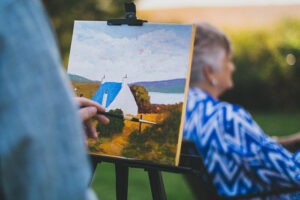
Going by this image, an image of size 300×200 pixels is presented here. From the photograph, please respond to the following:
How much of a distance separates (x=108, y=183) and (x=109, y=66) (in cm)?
359

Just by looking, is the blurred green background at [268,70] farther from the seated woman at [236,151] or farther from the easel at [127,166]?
the easel at [127,166]

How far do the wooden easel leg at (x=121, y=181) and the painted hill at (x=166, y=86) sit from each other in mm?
273

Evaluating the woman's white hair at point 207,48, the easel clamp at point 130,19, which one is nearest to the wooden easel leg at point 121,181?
the easel clamp at point 130,19

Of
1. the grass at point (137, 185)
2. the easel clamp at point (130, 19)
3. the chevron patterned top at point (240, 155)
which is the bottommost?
the grass at point (137, 185)

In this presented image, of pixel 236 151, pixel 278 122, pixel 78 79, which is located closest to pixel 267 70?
pixel 278 122

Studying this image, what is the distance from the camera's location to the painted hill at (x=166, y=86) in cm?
177

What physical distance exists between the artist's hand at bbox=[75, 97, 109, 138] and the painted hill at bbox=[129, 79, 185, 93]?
0.58 feet

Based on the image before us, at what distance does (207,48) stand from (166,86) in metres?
1.14

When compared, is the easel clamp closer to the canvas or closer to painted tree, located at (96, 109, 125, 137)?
the canvas

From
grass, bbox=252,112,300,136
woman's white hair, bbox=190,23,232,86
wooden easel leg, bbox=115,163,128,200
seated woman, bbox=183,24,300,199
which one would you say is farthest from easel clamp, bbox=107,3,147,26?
grass, bbox=252,112,300,136

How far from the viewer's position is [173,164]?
67.5 inches

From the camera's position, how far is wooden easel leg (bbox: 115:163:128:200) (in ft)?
6.16

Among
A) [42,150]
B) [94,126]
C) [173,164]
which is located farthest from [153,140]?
[42,150]

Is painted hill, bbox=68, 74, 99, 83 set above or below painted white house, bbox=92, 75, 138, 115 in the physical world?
above
